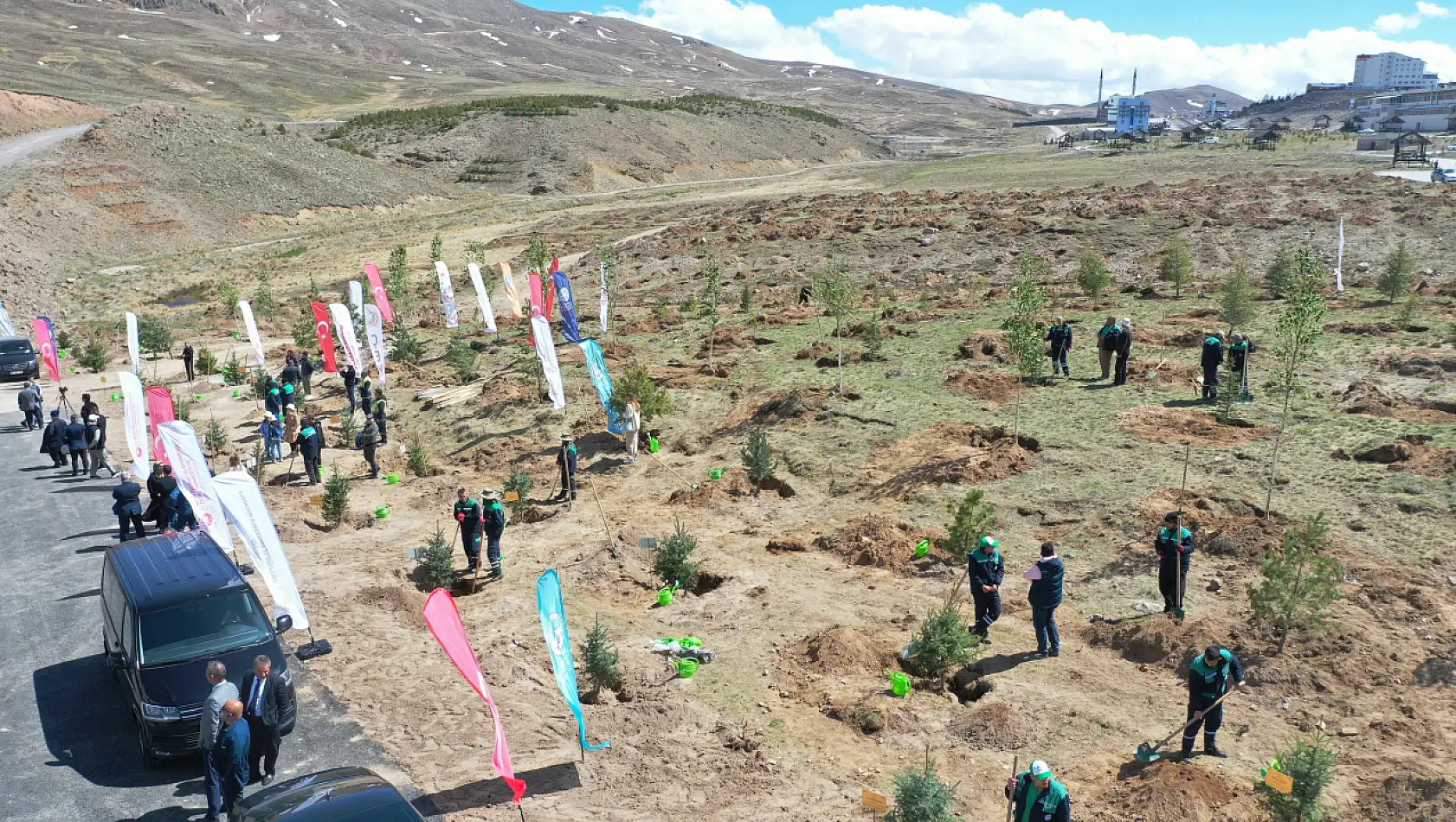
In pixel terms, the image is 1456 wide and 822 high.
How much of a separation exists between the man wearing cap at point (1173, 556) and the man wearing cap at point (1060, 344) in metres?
10.2

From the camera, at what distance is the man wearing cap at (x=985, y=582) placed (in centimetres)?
1216

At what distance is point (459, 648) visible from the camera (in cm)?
854

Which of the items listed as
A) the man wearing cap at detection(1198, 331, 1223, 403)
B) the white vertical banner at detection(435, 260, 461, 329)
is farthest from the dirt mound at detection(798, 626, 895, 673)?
the white vertical banner at detection(435, 260, 461, 329)

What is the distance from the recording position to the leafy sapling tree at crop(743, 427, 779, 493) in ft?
59.8

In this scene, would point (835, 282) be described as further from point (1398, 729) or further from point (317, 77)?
point (317, 77)

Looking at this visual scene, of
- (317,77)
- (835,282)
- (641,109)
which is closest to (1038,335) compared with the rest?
(835,282)

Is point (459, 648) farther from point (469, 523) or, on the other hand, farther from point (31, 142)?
point (31, 142)

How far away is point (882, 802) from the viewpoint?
28.2ft

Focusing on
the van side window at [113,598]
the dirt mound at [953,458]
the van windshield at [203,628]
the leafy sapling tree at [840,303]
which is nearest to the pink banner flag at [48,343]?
the van side window at [113,598]

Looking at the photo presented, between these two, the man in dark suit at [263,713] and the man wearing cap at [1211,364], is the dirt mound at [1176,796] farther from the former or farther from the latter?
the man wearing cap at [1211,364]

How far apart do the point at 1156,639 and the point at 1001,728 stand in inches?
111

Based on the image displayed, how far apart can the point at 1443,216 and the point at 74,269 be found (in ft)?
197

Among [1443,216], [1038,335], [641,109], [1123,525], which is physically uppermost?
[641,109]

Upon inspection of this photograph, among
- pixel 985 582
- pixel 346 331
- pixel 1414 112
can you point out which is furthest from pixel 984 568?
pixel 1414 112
